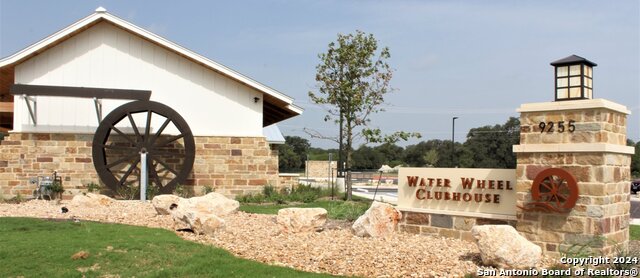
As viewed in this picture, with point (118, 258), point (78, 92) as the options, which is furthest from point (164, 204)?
point (78, 92)

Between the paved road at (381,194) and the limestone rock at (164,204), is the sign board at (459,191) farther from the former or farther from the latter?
the paved road at (381,194)

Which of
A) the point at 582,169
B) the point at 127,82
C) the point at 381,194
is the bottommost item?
the point at 381,194

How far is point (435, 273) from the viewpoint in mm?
7875

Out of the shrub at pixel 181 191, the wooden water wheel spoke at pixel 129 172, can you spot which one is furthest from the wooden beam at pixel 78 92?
the shrub at pixel 181 191

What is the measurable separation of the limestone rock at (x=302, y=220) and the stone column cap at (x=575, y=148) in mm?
3511

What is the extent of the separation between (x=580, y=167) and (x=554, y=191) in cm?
52

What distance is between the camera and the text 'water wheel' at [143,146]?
60.4 feet

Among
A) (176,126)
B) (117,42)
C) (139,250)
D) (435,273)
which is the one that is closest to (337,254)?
(435,273)

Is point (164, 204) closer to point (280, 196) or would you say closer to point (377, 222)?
point (377, 222)

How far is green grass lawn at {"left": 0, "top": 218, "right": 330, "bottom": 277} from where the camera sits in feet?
25.6

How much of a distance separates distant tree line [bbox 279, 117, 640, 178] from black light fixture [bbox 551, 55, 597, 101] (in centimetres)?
3277

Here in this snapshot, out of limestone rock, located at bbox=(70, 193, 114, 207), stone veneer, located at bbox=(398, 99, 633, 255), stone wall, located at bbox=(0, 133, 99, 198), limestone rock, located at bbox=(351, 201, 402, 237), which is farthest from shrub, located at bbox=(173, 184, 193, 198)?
stone veneer, located at bbox=(398, 99, 633, 255)

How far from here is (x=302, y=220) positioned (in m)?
10.8

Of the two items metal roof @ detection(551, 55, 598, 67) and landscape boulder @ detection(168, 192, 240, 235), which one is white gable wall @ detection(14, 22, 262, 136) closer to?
landscape boulder @ detection(168, 192, 240, 235)
